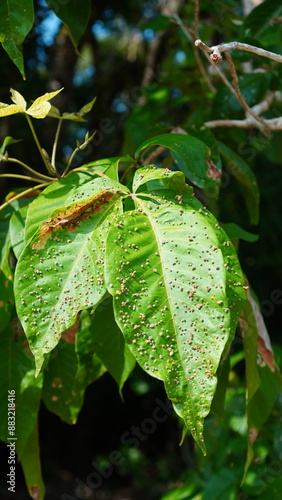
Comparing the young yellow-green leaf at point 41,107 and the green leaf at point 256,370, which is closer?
the young yellow-green leaf at point 41,107

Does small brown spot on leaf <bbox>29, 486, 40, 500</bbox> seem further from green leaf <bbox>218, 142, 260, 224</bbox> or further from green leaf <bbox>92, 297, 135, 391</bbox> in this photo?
green leaf <bbox>218, 142, 260, 224</bbox>

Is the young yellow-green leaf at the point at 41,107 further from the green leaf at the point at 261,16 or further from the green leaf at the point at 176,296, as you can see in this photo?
the green leaf at the point at 261,16

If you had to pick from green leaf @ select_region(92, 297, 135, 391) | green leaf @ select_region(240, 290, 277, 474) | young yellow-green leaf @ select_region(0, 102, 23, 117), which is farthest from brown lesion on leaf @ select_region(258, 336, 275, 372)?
young yellow-green leaf @ select_region(0, 102, 23, 117)

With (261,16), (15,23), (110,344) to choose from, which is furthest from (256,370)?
(261,16)

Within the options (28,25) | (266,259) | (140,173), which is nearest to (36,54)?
(266,259)

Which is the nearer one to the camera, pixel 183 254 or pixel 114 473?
pixel 183 254

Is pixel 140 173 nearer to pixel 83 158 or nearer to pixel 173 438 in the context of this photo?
pixel 83 158

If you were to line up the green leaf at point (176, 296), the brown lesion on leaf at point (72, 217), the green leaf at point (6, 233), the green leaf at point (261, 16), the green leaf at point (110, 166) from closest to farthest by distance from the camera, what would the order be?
the green leaf at point (176, 296) < the brown lesion on leaf at point (72, 217) < the green leaf at point (110, 166) < the green leaf at point (6, 233) < the green leaf at point (261, 16)

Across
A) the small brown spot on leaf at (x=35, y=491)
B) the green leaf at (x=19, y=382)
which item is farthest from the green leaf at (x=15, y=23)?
the small brown spot on leaf at (x=35, y=491)
